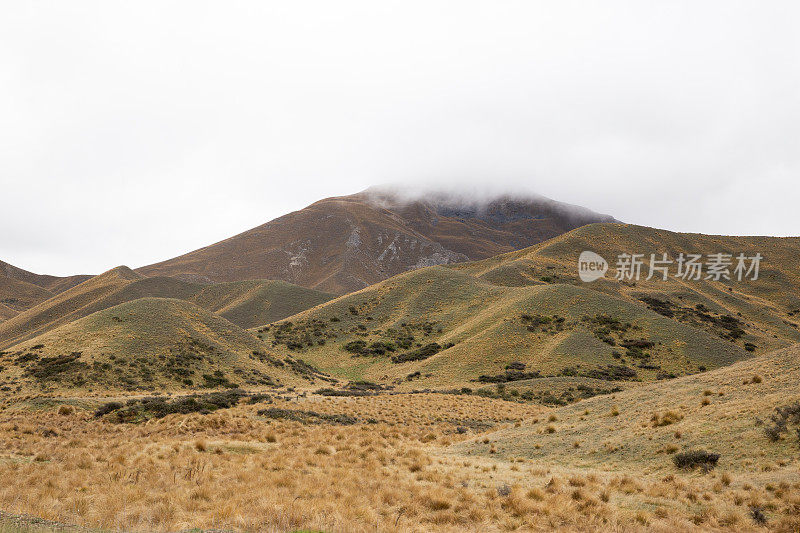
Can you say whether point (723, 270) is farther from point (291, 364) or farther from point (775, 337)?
point (291, 364)

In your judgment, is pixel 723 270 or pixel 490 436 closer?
pixel 490 436

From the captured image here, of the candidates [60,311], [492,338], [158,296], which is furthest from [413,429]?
[60,311]

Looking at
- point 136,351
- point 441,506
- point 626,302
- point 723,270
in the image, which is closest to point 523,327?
point 626,302

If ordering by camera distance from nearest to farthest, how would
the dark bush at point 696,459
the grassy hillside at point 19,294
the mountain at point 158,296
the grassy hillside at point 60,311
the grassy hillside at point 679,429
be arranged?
the dark bush at point 696,459
the grassy hillside at point 679,429
the grassy hillside at point 60,311
the mountain at point 158,296
the grassy hillside at point 19,294

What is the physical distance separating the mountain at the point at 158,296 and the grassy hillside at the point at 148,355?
5206 centimetres

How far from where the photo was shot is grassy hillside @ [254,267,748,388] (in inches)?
2308

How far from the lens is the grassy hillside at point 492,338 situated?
58.6m

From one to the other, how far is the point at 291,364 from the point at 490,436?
4365cm

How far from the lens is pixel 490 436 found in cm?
2252

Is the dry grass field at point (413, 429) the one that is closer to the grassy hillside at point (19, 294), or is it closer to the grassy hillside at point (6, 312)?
the grassy hillside at point (6, 312)

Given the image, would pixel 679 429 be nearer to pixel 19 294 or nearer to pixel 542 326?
pixel 542 326

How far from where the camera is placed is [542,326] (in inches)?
2687

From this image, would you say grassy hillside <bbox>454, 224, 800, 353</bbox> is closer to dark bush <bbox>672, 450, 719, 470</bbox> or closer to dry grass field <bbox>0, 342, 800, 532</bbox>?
dry grass field <bbox>0, 342, 800, 532</bbox>

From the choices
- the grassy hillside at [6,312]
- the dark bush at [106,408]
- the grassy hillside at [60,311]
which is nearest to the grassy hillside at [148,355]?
the dark bush at [106,408]
